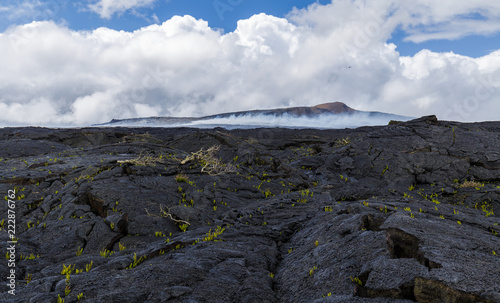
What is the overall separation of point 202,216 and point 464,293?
10.7 metres

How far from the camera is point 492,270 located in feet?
18.2

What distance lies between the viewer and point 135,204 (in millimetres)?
13680

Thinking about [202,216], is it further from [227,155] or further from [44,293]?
[227,155]

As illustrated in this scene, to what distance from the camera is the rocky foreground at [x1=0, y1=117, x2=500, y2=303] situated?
6016 millimetres

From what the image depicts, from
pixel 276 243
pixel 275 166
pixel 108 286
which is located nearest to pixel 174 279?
pixel 108 286

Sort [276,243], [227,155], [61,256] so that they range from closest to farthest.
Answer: [61,256]
[276,243]
[227,155]

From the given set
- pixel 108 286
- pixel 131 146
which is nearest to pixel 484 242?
pixel 108 286

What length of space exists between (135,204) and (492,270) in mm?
13228

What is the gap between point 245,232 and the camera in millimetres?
11414

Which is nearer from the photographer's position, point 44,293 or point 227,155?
point 44,293

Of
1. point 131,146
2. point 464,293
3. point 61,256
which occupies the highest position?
point 131,146

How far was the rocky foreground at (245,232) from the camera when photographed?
6.02 meters

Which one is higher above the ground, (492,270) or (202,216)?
(492,270)

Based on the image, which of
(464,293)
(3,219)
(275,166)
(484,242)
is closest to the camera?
(464,293)
